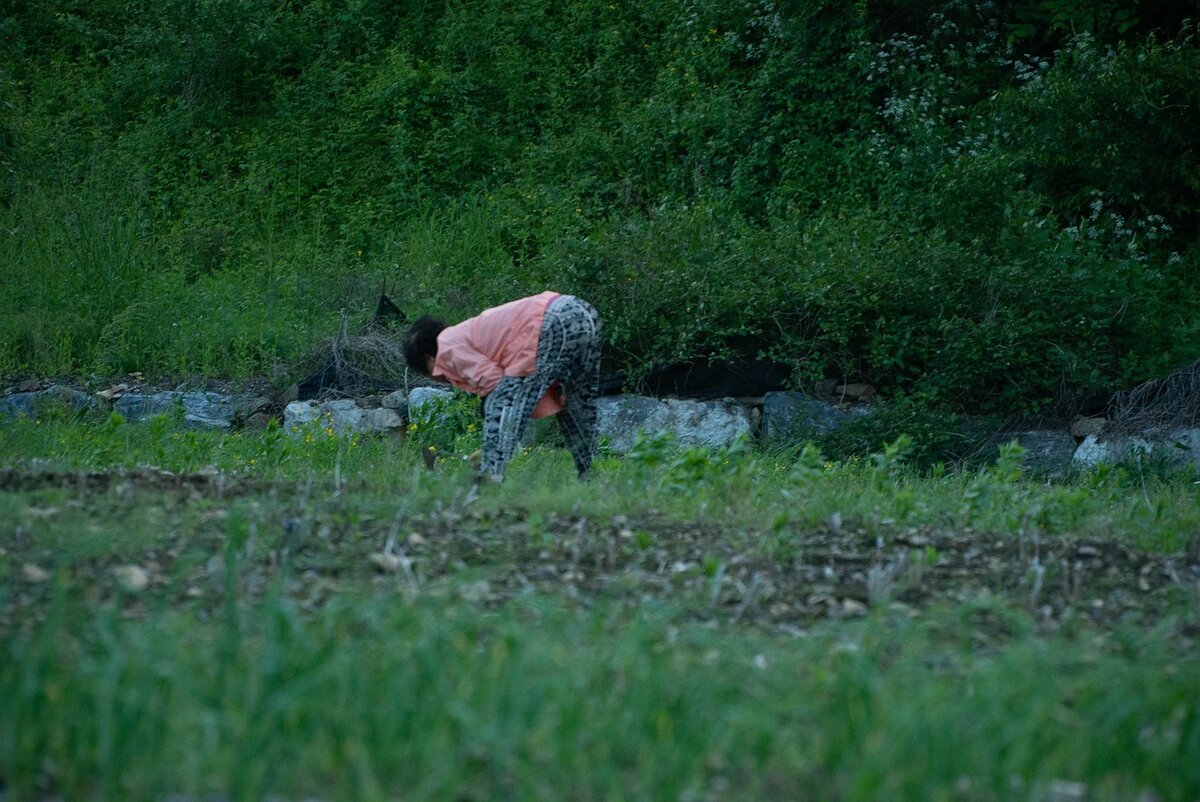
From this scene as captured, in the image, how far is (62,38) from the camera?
53.8 feet

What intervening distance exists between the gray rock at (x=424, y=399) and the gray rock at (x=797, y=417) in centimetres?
266

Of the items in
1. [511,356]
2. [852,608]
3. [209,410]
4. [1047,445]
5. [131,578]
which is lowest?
[1047,445]

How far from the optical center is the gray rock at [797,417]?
9953 mm

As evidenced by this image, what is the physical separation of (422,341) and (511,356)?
0.51 metres

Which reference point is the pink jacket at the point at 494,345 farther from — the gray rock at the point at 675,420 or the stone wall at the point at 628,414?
the gray rock at the point at 675,420

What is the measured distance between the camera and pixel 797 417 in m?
10.0

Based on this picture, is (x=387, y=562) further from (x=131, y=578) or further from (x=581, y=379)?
(x=581, y=379)

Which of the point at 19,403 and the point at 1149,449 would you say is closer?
the point at 1149,449

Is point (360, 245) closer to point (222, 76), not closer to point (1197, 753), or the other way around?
point (222, 76)

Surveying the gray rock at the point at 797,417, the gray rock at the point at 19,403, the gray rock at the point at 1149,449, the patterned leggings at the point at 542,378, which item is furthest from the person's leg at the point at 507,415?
the gray rock at the point at 19,403

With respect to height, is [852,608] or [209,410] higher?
[852,608]

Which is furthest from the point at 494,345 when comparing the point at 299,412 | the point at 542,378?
the point at 299,412

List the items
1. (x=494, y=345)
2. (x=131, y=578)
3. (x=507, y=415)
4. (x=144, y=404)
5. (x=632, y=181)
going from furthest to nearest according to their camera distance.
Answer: (x=632, y=181) → (x=144, y=404) → (x=494, y=345) → (x=507, y=415) → (x=131, y=578)

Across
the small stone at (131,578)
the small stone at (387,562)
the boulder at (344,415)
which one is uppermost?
the small stone at (131,578)
